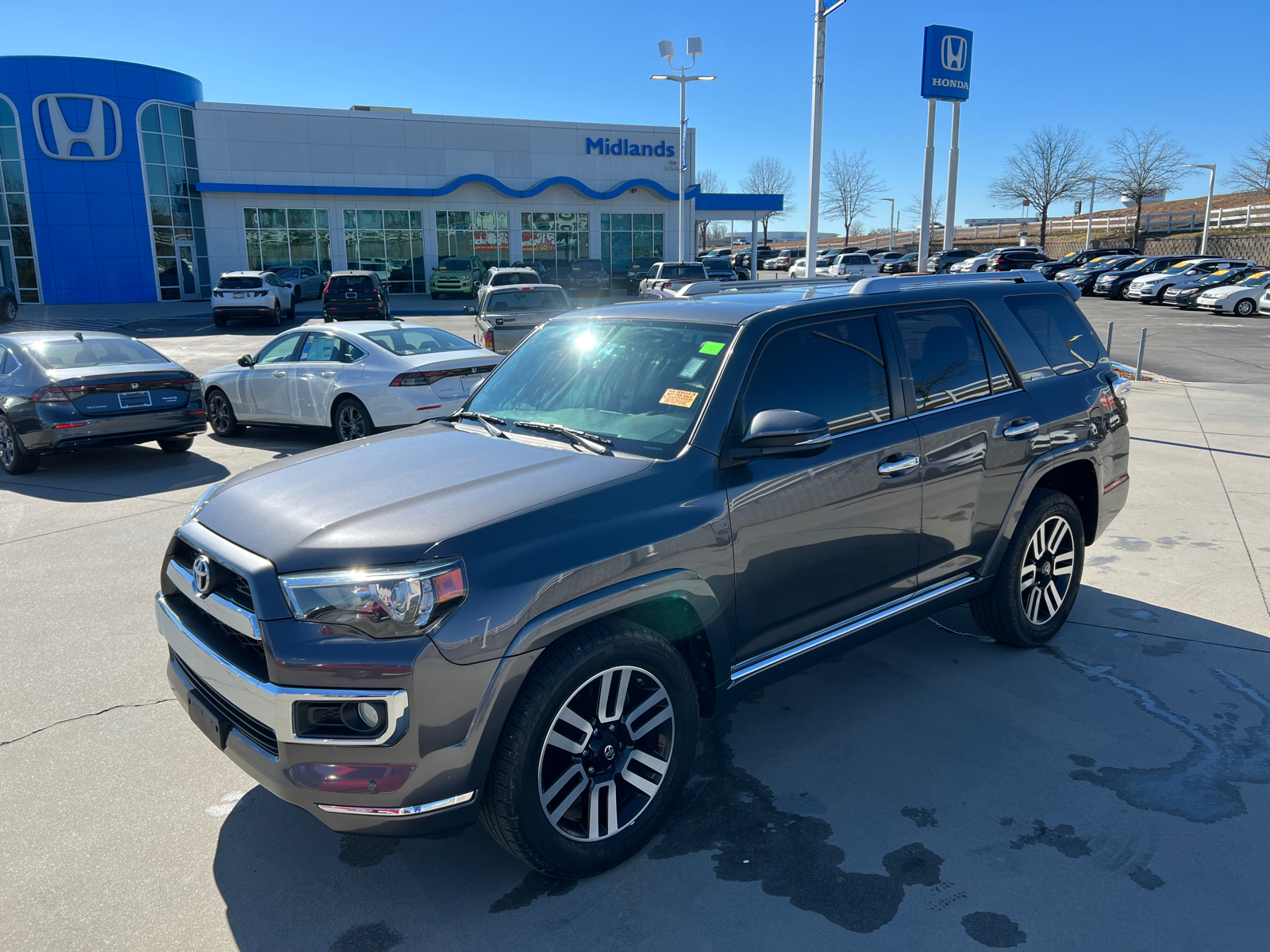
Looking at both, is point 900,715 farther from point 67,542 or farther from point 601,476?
point 67,542

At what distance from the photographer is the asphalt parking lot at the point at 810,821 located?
2.87 meters

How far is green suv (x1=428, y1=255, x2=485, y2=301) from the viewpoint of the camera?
41.0m

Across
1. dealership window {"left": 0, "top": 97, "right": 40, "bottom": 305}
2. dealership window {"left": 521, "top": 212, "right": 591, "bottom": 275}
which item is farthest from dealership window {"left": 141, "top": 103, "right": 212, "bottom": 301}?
dealership window {"left": 521, "top": 212, "right": 591, "bottom": 275}

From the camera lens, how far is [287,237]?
139 feet

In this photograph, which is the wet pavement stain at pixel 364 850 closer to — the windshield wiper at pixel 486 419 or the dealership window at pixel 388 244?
the windshield wiper at pixel 486 419

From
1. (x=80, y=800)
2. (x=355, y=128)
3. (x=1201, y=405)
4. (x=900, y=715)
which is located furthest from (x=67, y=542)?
(x=355, y=128)

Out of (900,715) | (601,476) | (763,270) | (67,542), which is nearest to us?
(601,476)

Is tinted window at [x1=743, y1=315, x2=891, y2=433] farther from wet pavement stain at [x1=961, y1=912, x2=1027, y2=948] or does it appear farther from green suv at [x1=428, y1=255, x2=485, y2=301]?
green suv at [x1=428, y1=255, x2=485, y2=301]

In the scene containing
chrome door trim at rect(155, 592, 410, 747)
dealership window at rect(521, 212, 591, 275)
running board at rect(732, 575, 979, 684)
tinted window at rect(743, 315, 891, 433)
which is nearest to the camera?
chrome door trim at rect(155, 592, 410, 747)

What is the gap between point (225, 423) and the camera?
11.8 meters

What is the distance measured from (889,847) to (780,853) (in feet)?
1.27

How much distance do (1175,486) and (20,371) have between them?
11.5 m

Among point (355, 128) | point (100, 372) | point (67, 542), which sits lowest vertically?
point (67, 542)

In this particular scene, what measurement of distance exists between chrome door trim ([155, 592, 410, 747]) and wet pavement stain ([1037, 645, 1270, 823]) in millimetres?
2702
